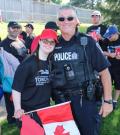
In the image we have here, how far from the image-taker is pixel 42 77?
4516mm

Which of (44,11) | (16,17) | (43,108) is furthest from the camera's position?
(44,11)

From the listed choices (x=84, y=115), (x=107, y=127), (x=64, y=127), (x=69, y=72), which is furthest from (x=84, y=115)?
(x=107, y=127)

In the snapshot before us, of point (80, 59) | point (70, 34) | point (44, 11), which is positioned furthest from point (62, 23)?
point (44, 11)

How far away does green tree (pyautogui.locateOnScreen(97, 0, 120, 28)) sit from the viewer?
52.5ft

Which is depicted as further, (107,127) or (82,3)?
(82,3)

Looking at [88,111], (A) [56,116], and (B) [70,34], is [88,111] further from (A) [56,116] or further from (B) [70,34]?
(B) [70,34]

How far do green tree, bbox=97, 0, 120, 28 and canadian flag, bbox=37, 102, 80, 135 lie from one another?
462 inches

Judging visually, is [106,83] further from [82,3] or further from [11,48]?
[82,3]

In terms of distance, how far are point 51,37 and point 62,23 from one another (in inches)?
8.0

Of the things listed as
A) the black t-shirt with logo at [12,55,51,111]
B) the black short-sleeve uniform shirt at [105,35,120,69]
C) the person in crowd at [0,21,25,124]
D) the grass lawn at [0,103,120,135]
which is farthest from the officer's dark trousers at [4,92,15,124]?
the black t-shirt with logo at [12,55,51,111]

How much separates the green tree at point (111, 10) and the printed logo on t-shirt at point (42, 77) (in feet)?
38.4

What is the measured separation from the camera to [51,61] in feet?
14.9

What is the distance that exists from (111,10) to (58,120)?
12141 millimetres

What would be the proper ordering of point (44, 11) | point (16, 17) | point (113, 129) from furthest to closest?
point (44, 11) → point (16, 17) → point (113, 129)
